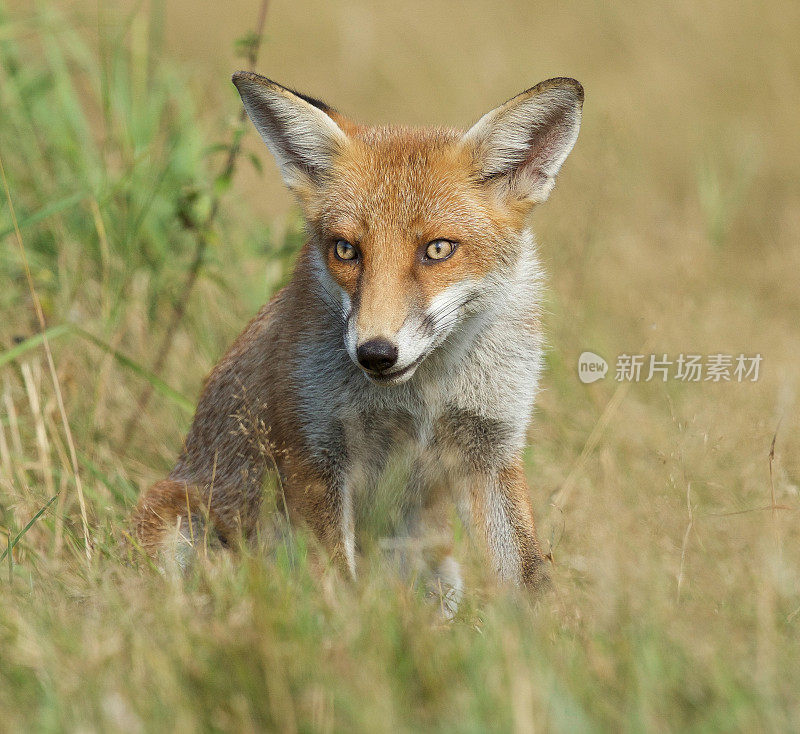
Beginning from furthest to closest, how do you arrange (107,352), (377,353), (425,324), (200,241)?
1. (200,241)
2. (107,352)
3. (425,324)
4. (377,353)

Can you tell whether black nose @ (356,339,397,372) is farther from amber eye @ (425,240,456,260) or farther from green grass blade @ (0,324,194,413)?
green grass blade @ (0,324,194,413)

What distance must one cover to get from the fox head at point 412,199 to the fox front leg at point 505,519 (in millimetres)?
702

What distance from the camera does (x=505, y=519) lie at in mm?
3771

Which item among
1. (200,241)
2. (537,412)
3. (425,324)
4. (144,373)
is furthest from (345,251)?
(537,412)

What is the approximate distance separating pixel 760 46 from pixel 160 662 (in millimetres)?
8728

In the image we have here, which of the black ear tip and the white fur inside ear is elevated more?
the black ear tip

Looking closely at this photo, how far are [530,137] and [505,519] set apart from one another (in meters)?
1.55

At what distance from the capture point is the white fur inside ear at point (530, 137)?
3.45m

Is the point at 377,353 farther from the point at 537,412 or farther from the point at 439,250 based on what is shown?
the point at 537,412

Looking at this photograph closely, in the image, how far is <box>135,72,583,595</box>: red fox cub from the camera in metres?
3.38

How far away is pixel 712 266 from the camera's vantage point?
6.77m

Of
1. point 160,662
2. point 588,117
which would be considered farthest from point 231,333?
point 588,117

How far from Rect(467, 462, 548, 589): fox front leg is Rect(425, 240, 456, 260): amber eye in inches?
38.0

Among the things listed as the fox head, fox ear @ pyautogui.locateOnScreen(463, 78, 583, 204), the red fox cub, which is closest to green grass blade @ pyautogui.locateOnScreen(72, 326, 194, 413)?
the red fox cub
